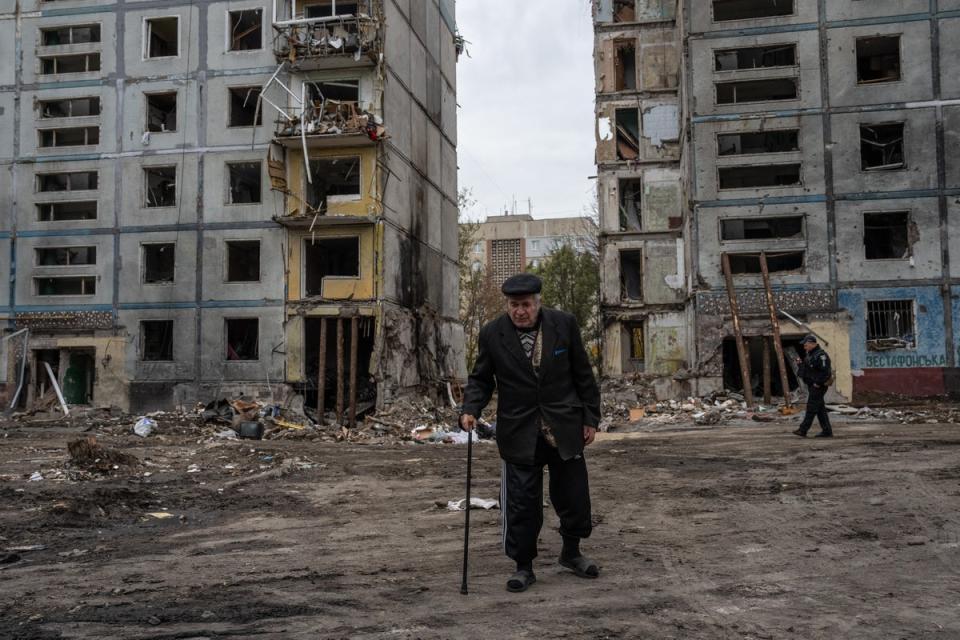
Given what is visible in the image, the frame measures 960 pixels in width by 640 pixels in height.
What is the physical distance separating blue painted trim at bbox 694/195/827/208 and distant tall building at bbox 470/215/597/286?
41.6 m

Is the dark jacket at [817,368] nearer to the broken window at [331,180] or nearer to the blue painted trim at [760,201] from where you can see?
the blue painted trim at [760,201]

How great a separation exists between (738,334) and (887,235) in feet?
23.3

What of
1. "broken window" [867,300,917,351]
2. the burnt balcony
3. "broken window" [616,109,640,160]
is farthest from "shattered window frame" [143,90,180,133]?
"broken window" [867,300,917,351]

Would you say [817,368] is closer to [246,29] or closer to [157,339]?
[157,339]

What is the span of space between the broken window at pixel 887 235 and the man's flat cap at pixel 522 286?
22.5 m

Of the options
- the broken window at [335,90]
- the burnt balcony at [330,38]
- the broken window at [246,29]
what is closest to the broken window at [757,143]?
the burnt balcony at [330,38]

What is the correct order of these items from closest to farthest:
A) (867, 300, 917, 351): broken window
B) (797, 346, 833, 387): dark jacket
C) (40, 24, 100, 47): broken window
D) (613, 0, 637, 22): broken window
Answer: (797, 346, 833, 387): dark jacket, (867, 300, 917, 351): broken window, (40, 24, 100, 47): broken window, (613, 0, 637, 22): broken window

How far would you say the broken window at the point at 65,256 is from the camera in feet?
88.5

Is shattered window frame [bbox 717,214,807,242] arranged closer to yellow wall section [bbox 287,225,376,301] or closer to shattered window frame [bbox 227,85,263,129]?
yellow wall section [bbox 287,225,376,301]

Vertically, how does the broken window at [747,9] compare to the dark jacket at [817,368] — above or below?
above

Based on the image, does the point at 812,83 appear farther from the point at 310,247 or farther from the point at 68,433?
the point at 68,433

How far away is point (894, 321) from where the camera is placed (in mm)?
23781

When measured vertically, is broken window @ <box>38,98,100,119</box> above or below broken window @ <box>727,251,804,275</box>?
above

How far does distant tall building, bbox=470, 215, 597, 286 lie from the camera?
229 feet
